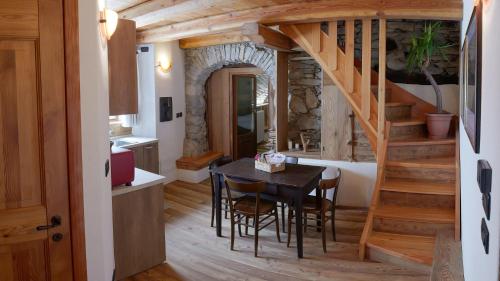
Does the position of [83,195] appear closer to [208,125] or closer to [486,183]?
[486,183]

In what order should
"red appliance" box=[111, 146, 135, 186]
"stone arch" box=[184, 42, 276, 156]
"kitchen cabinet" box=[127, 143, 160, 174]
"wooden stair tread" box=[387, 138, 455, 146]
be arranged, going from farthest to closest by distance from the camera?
"stone arch" box=[184, 42, 276, 156]
"kitchen cabinet" box=[127, 143, 160, 174]
"wooden stair tread" box=[387, 138, 455, 146]
"red appliance" box=[111, 146, 135, 186]

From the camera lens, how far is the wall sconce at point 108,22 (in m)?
2.52

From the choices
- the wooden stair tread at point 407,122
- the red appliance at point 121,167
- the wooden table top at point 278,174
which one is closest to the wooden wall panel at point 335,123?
the wooden stair tread at point 407,122

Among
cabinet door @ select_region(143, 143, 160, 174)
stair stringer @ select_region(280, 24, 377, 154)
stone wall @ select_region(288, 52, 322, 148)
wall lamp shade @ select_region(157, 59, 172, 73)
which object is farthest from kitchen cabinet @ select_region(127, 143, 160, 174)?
stair stringer @ select_region(280, 24, 377, 154)

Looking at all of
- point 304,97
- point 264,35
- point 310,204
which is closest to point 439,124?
point 310,204

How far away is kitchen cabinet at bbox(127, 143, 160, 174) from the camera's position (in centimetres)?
586

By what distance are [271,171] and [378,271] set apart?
1.40m

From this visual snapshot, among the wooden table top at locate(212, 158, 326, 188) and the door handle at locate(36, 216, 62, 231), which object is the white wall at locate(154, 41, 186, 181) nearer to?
the wooden table top at locate(212, 158, 326, 188)

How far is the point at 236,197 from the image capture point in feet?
14.7

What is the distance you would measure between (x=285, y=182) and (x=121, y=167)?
4.93 feet

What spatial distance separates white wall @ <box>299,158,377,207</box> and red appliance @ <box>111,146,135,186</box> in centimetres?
294

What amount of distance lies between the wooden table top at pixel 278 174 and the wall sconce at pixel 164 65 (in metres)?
2.68

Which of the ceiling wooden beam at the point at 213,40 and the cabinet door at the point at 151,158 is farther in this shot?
the ceiling wooden beam at the point at 213,40

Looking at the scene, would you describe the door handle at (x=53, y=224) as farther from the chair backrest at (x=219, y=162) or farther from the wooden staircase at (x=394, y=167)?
the wooden staircase at (x=394, y=167)
